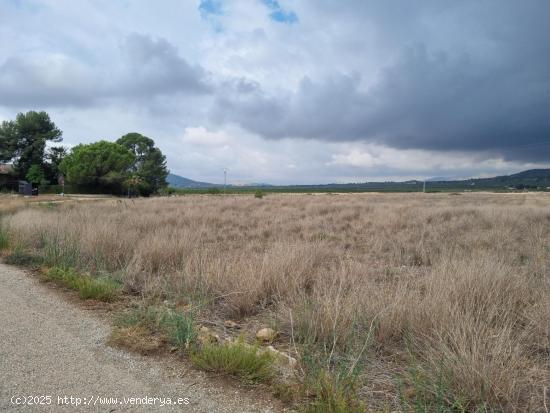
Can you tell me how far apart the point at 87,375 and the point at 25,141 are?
76.1 metres

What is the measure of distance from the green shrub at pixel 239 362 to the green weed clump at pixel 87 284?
2.63 meters

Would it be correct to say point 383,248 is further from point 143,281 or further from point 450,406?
point 450,406

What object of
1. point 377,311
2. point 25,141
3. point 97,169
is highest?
point 25,141

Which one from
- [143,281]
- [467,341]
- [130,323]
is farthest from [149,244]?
[467,341]

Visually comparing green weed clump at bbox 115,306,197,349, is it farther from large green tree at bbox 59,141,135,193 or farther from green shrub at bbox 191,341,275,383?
large green tree at bbox 59,141,135,193

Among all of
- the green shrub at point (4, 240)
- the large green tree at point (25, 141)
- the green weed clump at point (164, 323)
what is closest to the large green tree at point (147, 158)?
→ the large green tree at point (25, 141)

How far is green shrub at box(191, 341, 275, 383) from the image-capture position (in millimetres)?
3123

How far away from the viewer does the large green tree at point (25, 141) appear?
62250 mm

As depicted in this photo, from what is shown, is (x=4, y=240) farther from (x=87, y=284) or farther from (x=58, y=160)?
(x=58, y=160)

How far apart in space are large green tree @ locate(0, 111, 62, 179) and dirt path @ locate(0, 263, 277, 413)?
70705 mm

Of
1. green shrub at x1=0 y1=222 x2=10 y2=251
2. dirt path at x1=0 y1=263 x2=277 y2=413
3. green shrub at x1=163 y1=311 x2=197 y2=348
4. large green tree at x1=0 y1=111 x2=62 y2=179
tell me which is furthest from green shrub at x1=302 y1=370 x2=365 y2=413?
large green tree at x1=0 y1=111 x2=62 y2=179

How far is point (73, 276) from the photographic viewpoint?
6.14m

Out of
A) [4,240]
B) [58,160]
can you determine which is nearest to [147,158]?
[58,160]

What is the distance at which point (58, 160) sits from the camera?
67750mm
